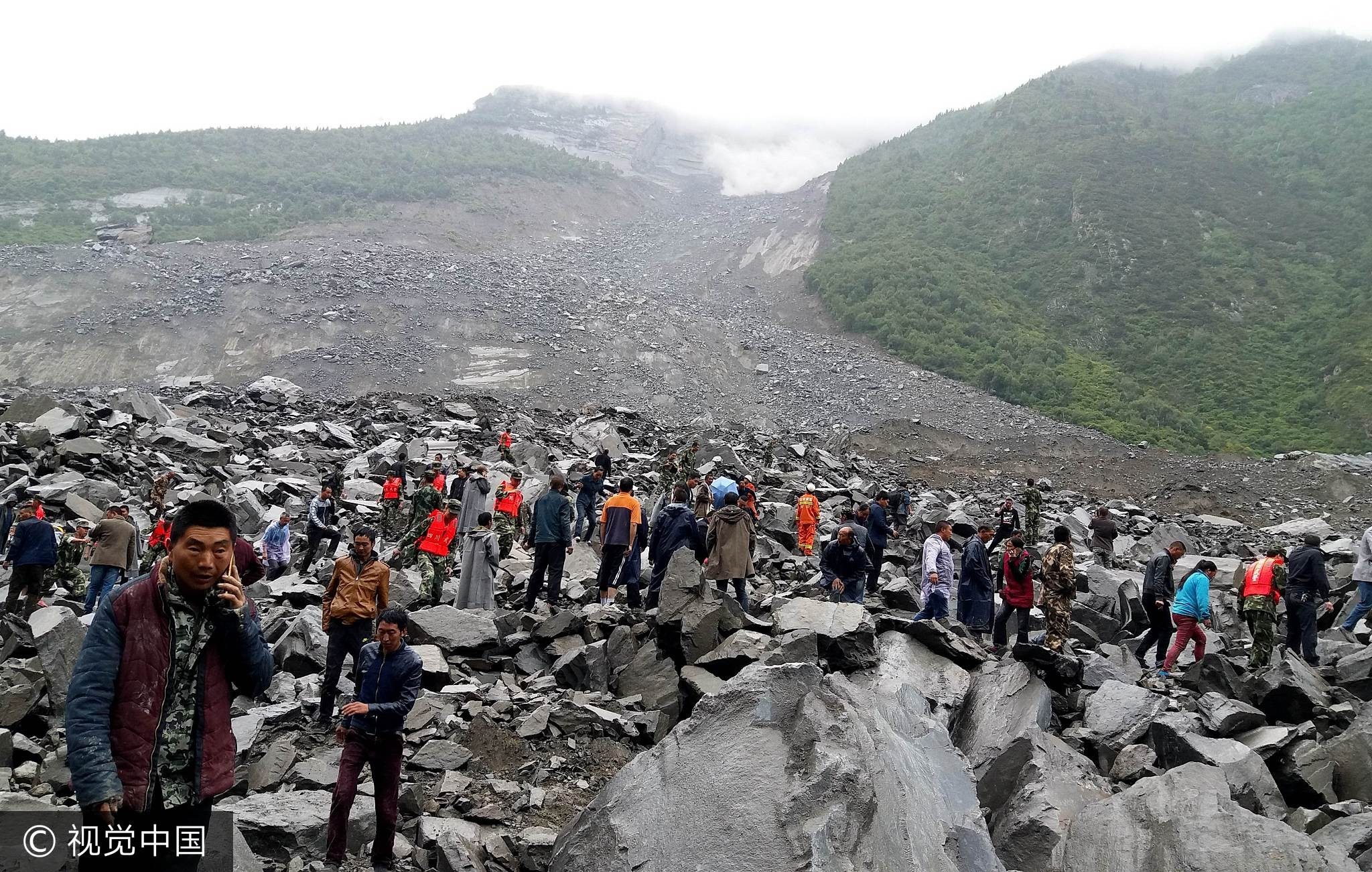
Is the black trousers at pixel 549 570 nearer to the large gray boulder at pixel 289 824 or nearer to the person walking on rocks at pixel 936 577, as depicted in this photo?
the person walking on rocks at pixel 936 577

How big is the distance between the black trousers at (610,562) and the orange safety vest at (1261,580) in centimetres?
685

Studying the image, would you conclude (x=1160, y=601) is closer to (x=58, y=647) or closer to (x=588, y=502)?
(x=588, y=502)

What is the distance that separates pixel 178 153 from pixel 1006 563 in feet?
240

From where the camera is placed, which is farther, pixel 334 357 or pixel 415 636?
pixel 334 357

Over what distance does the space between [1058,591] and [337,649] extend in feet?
22.1

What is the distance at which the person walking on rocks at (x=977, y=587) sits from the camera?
32.2 ft

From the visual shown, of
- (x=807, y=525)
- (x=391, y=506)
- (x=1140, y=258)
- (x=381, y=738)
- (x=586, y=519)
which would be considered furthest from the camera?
(x=1140, y=258)

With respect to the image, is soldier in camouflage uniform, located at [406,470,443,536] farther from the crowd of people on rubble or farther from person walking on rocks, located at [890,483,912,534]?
person walking on rocks, located at [890,483,912,534]

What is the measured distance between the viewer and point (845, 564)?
31.2 feet

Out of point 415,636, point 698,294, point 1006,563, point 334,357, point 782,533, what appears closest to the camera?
point 415,636

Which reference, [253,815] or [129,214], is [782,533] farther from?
[129,214]

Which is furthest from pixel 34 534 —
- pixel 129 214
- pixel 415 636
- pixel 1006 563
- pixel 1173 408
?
pixel 129 214

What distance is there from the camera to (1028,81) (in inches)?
3036

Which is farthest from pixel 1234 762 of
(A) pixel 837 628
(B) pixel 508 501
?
(B) pixel 508 501
